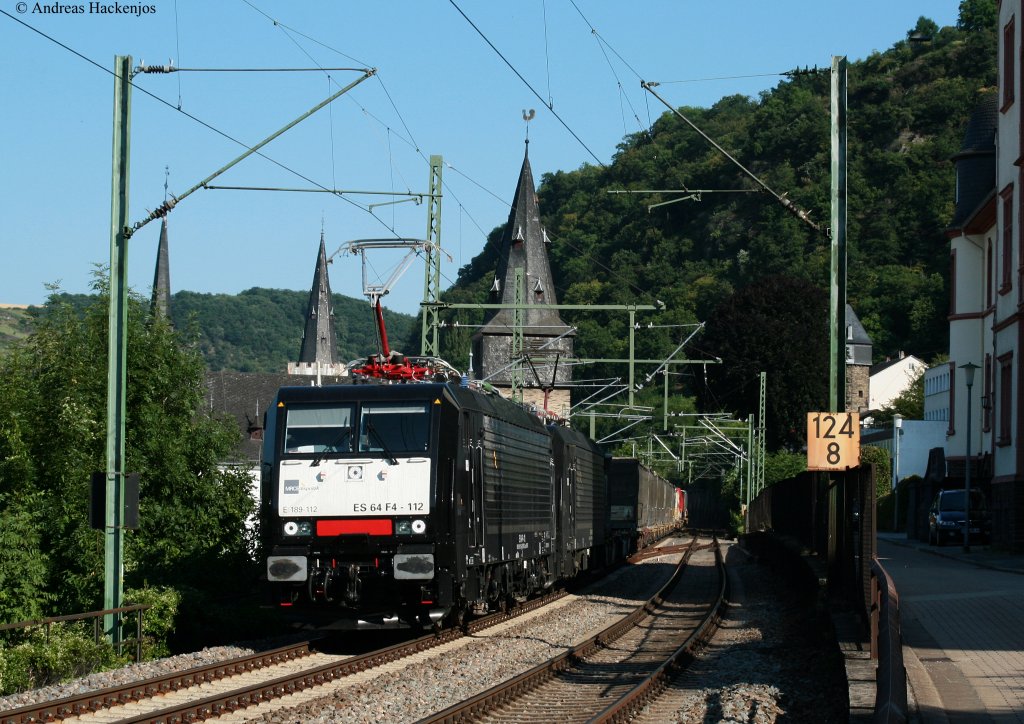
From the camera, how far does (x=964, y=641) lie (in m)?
14.3

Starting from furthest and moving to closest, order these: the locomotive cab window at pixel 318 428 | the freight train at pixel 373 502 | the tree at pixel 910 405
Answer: the tree at pixel 910 405 → the locomotive cab window at pixel 318 428 → the freight train at pixel 373 502

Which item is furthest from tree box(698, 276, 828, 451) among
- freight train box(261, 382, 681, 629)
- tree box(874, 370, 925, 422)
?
freight train box(261, 382, 681, 629)

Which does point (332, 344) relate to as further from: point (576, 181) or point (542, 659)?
point (542, 659)

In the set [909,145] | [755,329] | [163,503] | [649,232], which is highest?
[909,145]

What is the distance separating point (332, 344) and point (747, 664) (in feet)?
344

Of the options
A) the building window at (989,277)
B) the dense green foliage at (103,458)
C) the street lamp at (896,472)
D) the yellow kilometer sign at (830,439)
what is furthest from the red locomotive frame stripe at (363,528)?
the street lamp at (896,472)

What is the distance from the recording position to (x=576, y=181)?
105 meters

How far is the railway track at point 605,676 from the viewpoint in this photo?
11.7 meters

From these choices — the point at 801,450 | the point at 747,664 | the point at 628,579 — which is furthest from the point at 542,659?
the point at 801,450

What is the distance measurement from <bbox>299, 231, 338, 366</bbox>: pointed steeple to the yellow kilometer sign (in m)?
98.3

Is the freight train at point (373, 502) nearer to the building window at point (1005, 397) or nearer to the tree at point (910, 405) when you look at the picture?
the building window at point (1005, 397)

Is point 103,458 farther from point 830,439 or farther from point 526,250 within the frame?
point 526,250

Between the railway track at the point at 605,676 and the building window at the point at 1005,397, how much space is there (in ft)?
46.0

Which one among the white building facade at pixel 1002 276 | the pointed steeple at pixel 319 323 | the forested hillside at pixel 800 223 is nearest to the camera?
the white building facade at pixel 1002 276
